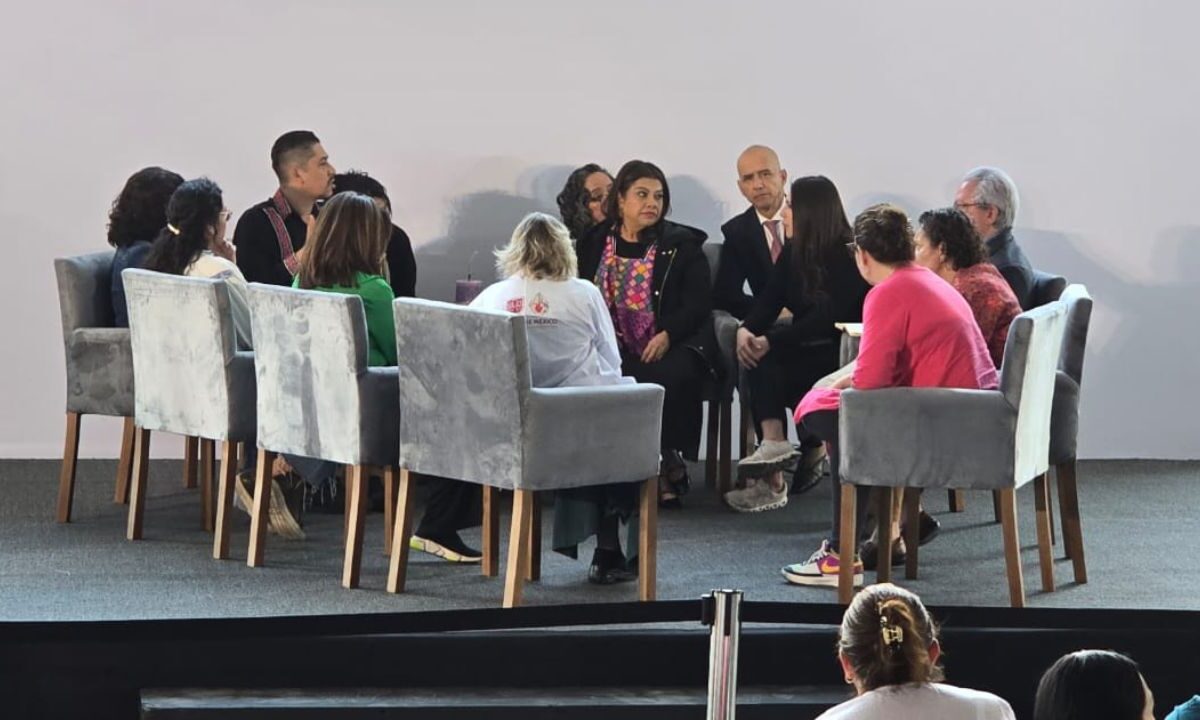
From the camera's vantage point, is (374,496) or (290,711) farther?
(374,496)

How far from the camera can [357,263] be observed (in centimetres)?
596

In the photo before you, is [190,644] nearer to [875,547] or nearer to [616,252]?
[875,547]

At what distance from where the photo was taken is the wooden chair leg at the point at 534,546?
5.82 m

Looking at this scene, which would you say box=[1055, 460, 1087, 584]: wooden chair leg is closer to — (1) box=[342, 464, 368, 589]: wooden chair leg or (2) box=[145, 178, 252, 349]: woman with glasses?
(1) box=[342, 464, 368, 589]: wooden chair leg

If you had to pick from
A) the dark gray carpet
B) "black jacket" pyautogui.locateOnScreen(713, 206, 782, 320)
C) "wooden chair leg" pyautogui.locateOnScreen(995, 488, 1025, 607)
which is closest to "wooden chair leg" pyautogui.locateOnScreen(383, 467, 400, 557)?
the dark gray carpet

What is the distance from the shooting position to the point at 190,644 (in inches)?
190

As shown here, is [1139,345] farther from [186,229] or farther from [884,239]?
[186,229]

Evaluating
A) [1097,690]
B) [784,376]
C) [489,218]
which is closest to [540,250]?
[784,376]

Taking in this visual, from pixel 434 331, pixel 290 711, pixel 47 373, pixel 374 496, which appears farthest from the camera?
pixel 47 373

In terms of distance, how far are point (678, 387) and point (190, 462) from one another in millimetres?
1887

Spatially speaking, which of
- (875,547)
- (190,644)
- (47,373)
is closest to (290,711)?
(190,644)

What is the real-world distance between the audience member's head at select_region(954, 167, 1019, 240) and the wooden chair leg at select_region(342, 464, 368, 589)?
2.27 metres

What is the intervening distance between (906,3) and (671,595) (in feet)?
11.2

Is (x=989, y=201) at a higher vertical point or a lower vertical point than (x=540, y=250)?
higher
